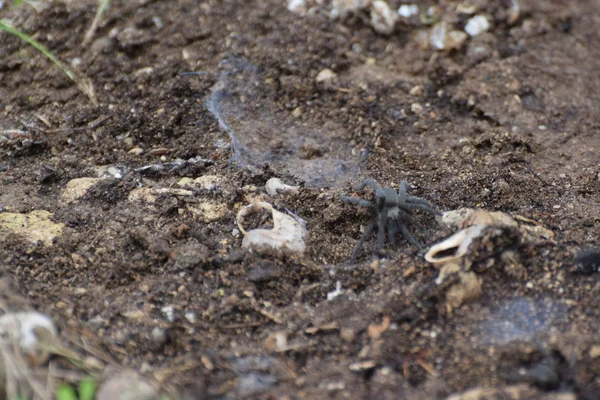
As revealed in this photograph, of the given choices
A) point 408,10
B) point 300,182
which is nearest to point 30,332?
point 300,182

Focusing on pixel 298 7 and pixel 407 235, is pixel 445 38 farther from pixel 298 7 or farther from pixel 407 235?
pixel 407 235

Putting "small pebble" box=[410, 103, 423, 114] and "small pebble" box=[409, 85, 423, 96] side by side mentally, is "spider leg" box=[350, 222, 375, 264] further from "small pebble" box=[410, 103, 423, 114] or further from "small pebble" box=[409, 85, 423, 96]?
"small pebble" box=[409, 85, 423, 96]

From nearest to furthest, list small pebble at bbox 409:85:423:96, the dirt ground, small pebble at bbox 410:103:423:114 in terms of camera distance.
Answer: the dirt ground < small pebble at bbox 410:103:423:114 < small pebble at bbox 409:85:423:96

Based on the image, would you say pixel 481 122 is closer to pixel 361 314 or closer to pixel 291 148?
pixel 291 148

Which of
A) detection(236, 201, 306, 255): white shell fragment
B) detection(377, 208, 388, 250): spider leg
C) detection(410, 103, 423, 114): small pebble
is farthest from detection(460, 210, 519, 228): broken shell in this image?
detection(410, 103, 423, 114): small pebble

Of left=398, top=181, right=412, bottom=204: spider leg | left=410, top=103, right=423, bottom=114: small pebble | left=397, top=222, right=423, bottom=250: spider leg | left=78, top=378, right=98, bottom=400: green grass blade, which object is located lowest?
left=410, top=103, right=423, bottom=114: small pebble

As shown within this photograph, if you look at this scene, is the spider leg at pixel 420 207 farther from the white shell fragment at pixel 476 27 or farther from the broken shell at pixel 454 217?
the white shell fragment at pixel 476 27
